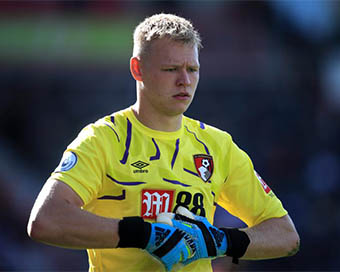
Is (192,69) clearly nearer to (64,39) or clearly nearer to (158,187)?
(158,187)

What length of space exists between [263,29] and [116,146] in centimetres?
1177

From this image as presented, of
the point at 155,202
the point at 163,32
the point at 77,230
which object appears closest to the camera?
the point at 77,230

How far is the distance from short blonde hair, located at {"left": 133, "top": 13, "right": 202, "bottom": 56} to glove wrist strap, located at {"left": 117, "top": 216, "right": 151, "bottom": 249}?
41.3 inches

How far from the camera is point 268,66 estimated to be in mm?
14188

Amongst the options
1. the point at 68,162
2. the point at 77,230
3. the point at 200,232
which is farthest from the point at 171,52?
the point at 77,230

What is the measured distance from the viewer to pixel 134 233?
10.0 ft

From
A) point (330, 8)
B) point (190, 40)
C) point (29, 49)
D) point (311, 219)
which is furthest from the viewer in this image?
point (330, 8)

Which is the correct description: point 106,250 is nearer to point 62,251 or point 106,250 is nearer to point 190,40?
point 190,40

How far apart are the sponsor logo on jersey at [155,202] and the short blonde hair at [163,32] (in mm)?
840

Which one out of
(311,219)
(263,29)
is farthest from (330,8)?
(311,219)

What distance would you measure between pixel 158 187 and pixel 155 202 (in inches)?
3.4

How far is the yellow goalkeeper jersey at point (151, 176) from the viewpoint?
3260mm

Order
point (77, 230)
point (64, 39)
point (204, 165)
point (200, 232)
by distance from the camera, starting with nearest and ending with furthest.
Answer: point (77, 230) → point (200, 232) → point (204, 165) → point (64, 39)

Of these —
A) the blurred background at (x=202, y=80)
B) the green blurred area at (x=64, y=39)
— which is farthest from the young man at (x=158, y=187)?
the green blurred area at (x=64, y=39)
